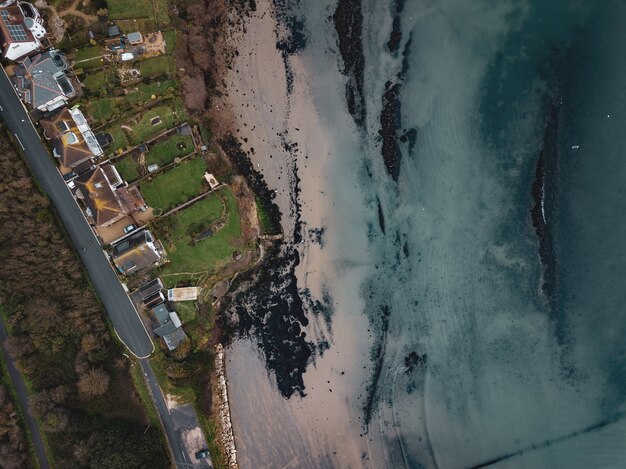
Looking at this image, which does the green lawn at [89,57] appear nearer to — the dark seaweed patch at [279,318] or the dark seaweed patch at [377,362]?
the dark seaweed patch at [279,318]

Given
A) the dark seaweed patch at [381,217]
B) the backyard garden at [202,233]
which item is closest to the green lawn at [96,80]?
the backyard garden at [202,233]

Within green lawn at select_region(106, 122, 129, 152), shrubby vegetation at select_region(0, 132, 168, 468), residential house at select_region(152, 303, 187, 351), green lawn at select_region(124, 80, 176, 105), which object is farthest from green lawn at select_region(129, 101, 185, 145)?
residential house at select_region(152, 303, 187, 351)

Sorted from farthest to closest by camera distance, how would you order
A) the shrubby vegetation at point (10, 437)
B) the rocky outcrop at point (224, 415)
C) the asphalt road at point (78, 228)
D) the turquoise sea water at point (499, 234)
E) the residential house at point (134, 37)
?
the rocky outcrop at point (224, 415)
the asphalt road at point (78, 228)
the residential house at point (134, 37)
the turquoise sea water at point (499, 234)
the shrubby vegetation at point (10, 437)

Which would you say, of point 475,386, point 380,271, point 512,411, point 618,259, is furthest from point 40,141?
point 618,259

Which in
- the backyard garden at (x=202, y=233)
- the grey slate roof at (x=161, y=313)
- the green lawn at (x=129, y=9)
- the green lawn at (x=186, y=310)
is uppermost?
the green lawn at (x=129, y=9)

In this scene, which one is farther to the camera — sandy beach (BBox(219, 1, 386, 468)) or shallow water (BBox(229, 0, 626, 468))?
sandy beach (BBox(219, 1, 386, 468))

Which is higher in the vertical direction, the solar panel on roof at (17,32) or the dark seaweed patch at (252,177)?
the solar panel on roof at (17,32)

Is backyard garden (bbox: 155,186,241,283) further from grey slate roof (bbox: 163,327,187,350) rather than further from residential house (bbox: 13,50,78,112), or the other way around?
residential house (bbox: 13,50,78,112)
